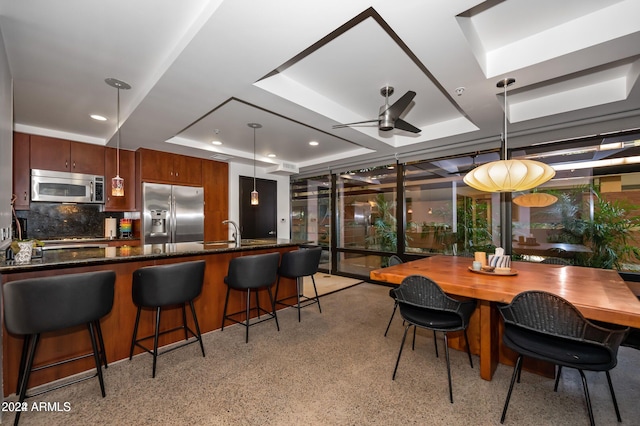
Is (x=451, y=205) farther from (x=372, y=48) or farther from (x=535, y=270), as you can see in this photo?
(x=372, y=48)

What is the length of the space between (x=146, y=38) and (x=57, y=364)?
2527 mm

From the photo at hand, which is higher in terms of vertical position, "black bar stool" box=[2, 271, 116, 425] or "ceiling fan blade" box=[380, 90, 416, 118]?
"ceiling fan blade" box=[380, 90, 416, 118]

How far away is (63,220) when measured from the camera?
14.3 feet

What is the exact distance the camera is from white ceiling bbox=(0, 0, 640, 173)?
1.76 meters

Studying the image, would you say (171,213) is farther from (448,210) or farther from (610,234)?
(610,234)

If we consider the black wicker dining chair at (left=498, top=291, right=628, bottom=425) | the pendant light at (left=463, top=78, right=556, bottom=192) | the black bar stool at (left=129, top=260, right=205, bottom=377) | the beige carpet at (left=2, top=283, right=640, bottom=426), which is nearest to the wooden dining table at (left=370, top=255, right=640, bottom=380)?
the black wicker dining chair at (left=498, top=291, right=628, bottom=425)

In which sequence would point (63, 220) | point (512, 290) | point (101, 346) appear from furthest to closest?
point (63, 220), point (101, 346), point (512, 290)

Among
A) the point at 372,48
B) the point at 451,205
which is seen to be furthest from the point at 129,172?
the point at 451,205

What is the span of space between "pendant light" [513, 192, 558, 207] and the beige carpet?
5.65 feet

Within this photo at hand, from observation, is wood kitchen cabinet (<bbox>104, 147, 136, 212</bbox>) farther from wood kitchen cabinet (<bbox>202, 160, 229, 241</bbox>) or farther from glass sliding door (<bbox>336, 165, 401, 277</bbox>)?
glass sliding door (<bbox>336, 165, 401, 277</bbox>)

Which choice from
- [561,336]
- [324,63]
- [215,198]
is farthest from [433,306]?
[215,198]

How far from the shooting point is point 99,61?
2.32 metres

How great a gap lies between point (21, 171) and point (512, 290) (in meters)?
5.78

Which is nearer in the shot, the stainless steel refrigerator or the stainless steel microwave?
the stainless steel microwave
